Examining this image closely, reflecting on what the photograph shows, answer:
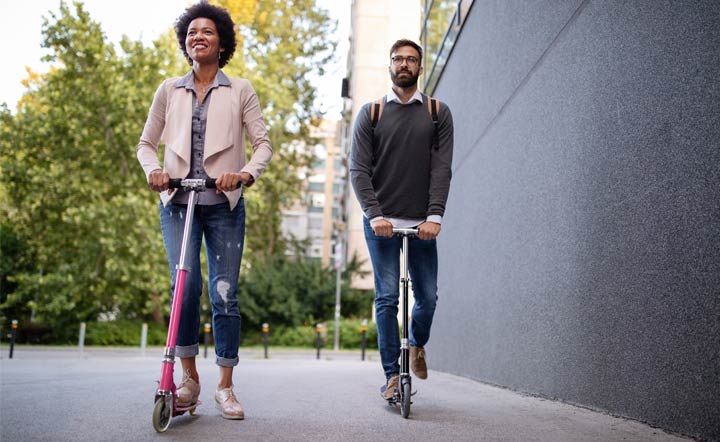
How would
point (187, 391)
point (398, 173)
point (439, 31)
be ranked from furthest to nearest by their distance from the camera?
point (439, 31), point (398, 173), point (187, 391)

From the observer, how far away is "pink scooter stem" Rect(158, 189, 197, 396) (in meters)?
3.08

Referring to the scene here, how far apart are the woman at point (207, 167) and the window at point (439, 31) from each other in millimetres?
5239

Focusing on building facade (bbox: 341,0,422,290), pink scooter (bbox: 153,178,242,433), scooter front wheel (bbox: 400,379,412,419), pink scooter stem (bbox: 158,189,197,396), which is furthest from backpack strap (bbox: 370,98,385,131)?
building facade (bbox: 341,0,422,290)

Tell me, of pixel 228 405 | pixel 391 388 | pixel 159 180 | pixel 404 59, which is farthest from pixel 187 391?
pixel 404 59

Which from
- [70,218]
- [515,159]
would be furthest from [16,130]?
[515,159]

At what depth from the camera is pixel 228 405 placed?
354 centimetres

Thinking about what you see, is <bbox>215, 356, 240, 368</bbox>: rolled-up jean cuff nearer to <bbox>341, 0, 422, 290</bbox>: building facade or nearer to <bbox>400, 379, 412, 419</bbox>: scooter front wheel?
<bbox>400, 379, 412, 419</bbox>: scooter front wheel

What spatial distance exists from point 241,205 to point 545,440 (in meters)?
1.91

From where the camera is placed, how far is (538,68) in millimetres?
5383

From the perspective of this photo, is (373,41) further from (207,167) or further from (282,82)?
(207,167)

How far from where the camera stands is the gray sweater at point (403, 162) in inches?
170

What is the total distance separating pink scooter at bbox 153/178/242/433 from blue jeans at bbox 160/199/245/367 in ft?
0.58

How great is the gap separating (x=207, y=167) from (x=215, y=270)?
1.76ft

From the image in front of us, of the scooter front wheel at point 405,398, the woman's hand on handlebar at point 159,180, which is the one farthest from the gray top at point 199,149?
the scooter front wheel at point 405,398
